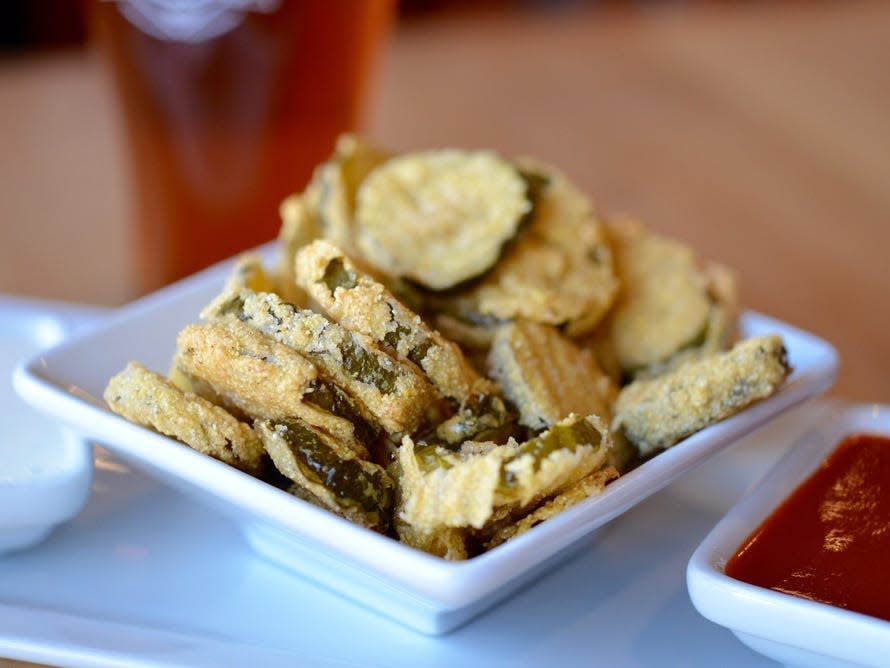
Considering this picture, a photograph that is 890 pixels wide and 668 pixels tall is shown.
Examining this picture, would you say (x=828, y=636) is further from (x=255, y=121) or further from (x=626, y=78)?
(x=626, y=78)

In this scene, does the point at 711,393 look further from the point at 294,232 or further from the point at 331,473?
the point at 294,232

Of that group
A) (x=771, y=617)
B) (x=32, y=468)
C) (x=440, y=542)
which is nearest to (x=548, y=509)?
(x=440, y=542)

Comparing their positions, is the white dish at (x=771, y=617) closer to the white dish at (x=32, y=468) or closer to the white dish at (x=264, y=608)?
the white dish at (x=264, y=608)

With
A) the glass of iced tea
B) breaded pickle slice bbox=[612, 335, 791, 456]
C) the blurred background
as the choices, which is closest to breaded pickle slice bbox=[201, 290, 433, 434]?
breaded pickle slice bbox=[612, 335, 791, 456]

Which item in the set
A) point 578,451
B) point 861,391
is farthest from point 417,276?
point 861,391

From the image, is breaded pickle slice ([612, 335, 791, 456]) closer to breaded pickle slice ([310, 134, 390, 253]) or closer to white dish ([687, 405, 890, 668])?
white dish ([687, 405, 890, 668])
